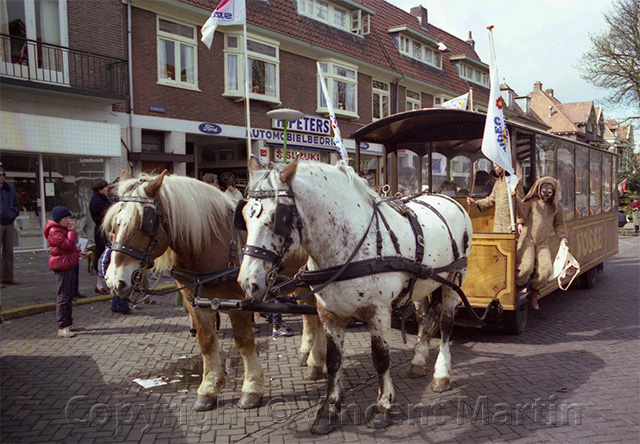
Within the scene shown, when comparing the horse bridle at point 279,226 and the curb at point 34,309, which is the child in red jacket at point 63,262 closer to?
the curb at point 34,309

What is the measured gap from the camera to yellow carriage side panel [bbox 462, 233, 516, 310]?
5.41 metres

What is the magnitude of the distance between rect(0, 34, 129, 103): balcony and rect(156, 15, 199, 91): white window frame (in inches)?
47.1

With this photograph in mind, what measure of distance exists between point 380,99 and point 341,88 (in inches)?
121

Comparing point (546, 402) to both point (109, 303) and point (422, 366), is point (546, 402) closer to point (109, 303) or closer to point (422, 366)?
point (422, 366)

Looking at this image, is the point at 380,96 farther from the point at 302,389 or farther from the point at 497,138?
the point at 302,389

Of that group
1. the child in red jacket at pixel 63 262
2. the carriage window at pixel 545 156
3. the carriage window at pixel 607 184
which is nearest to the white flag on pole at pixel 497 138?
the carriage window at pixel 545 156

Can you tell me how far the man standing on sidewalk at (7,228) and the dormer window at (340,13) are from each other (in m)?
13.0

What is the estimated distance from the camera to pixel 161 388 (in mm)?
4289

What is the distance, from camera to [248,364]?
3.94m

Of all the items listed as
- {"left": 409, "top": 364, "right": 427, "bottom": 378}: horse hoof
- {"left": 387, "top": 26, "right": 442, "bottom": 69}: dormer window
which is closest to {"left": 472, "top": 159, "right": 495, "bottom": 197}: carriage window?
{"left": 409, "top": 364, "right": 427, "bottom": 378}: horse hoof

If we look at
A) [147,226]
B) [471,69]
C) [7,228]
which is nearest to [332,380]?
[147,226]

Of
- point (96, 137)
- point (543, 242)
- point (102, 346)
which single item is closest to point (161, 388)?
point (102, 346)

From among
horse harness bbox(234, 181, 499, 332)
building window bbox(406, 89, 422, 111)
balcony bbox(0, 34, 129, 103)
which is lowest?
horse harness bbox(234, 181, 499, 332)

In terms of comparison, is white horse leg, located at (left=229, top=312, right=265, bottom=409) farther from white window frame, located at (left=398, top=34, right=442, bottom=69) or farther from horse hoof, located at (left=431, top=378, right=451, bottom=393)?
white window frame, located at (left=398, top=34, right=442, bottom=69)
